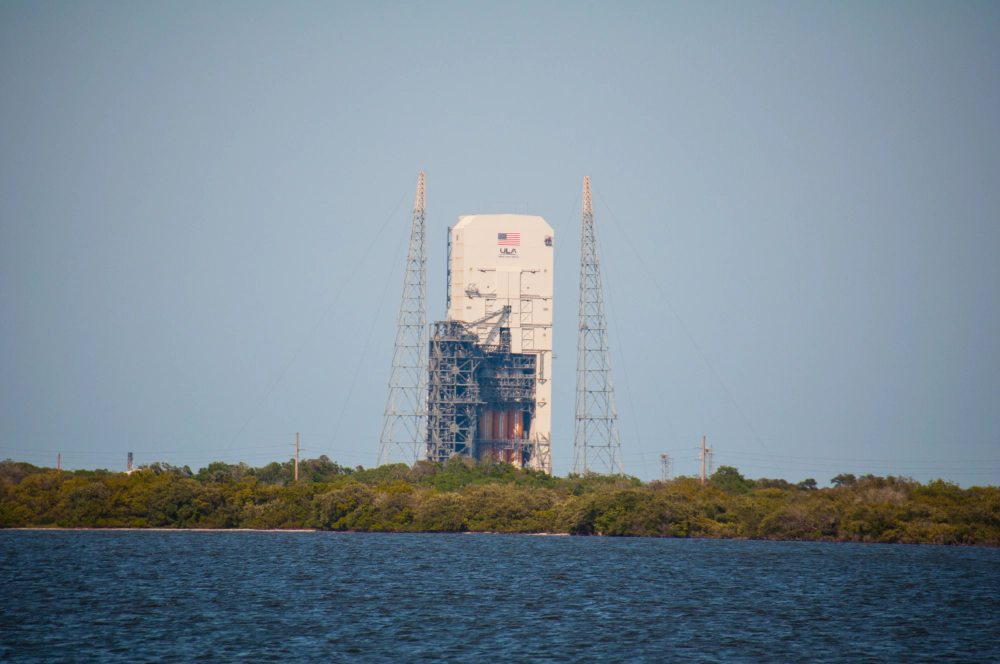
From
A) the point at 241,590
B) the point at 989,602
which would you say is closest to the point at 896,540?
the point at 989,602

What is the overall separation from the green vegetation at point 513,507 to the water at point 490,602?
331 cm

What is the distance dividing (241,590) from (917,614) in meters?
27.5

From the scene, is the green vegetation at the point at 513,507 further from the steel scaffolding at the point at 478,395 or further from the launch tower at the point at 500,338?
the launch tower at the point at 500,338

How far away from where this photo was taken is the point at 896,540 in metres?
77.3

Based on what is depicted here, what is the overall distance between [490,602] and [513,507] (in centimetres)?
3618

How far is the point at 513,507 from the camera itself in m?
84.2

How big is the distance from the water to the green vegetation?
130 inches

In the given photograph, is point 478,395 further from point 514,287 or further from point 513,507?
point 513,507

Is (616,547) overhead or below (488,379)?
below

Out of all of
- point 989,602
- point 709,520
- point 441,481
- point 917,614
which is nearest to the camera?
point 917,614

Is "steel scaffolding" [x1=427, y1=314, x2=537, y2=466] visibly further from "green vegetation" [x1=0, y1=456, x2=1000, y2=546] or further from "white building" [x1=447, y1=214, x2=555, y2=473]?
"green vegetation" [x1=0, y1=456, x2=1000, y2=546]

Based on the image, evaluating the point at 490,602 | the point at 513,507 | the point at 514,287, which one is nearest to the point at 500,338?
the point at 514,287

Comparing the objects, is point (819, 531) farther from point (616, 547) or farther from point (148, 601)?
point (148, 601)

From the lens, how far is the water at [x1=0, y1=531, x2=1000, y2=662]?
3722 cm
